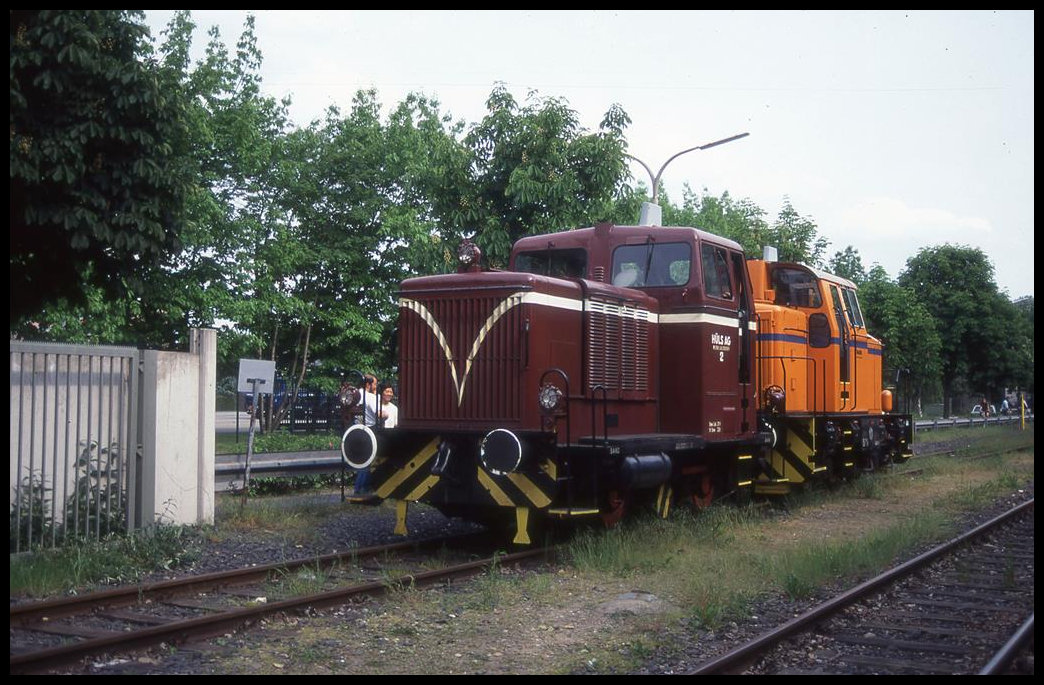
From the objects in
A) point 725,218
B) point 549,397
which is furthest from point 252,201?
point 725,218

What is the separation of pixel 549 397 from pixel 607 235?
265cm

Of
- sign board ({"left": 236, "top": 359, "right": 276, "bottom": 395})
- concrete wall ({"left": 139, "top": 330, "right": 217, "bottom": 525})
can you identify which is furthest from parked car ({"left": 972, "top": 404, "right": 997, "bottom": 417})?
concrete wall ({"left": 139, "top": 330, "right": 217, "bottom": 525})

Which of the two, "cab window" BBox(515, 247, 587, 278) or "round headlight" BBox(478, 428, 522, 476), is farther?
"cab window" BBox(515, 247, 587, 278)

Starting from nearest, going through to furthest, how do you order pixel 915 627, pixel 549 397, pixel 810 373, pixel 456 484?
pixel 915 627, pixel 549 397, pixel 456 484, pixel 810 373

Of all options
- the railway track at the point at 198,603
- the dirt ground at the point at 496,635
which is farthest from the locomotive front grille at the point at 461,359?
the dirt ground at the point at 496,635

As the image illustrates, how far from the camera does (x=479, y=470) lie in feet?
30.8

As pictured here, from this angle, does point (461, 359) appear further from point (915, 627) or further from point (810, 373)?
point (810, 373)

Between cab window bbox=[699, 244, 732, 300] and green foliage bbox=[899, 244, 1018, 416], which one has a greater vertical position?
green foliage bbox=[899, 244, 1018, 416]

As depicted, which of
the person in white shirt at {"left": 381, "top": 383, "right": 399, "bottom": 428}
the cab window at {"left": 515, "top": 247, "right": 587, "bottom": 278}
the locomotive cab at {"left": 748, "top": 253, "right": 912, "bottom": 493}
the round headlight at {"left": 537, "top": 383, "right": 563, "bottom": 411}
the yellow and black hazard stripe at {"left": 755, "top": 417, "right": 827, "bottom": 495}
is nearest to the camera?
the round headlight at {"left": 537, "top": 383, "right": 563, "bottom": 411}

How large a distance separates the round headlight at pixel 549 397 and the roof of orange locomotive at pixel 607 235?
8.26 feet

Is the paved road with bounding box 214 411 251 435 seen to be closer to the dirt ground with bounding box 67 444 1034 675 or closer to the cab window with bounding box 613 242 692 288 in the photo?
the cab window with bounding box 613 242 692 288

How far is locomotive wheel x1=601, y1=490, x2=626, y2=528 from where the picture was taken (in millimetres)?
10266

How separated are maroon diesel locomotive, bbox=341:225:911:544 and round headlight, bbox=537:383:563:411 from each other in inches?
0.7

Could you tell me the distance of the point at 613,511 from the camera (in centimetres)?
1035
